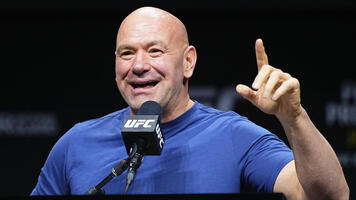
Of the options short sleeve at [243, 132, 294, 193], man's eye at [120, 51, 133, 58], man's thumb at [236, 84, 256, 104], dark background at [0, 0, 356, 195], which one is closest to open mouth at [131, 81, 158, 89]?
man's eye at [120, 51, 133, 58]

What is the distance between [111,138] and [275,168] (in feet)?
1.79

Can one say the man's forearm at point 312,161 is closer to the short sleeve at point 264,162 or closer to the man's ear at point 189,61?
the short sleeve at point 264,162

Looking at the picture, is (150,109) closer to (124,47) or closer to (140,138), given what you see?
(140,138)

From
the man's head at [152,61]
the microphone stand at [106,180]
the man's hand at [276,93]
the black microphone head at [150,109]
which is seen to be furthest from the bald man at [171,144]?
the microphone stand at [106,180]

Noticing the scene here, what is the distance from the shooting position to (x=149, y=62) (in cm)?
188

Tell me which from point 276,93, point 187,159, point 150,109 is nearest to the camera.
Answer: point 276,93

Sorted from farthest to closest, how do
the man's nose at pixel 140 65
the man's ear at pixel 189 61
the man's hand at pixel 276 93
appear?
the man's ear at pixel 189 61 < the man's nose at pixel 140 65 < the man's hand at pixel 276 93

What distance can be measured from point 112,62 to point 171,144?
5.06 feet

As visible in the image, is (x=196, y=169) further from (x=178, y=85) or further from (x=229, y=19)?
(x=229, y=19)

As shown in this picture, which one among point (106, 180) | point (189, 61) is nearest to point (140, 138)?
point (106, 180)

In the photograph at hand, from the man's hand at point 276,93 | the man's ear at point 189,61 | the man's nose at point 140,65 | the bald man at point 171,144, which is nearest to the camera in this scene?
the man's hand at point 276,93

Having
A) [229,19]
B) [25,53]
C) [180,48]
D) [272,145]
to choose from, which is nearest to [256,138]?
[272,145]

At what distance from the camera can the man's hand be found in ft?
4.60

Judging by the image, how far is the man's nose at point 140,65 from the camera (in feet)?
6.10
